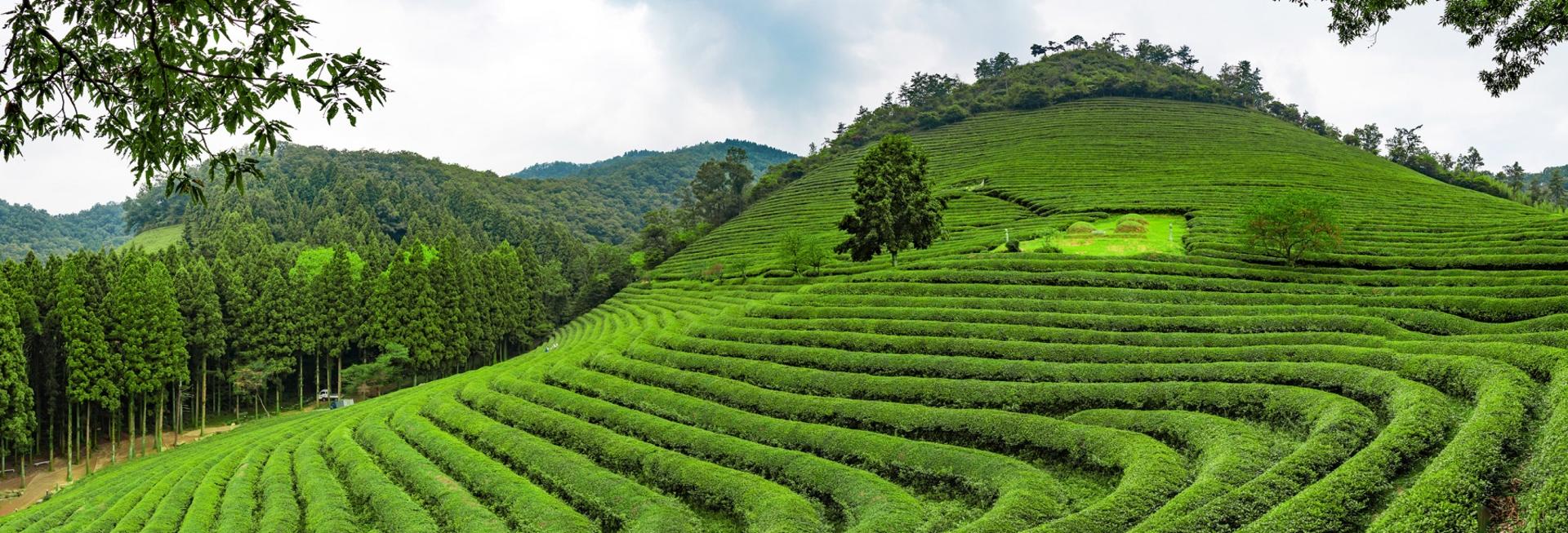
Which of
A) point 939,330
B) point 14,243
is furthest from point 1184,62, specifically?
point 14,243

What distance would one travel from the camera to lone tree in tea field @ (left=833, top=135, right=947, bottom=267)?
42.1 metres

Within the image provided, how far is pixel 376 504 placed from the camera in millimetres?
19266

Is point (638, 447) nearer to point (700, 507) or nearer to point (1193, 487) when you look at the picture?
point (700, 507)

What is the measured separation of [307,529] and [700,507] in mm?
9820

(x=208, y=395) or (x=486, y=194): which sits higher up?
(x=486, y=194)

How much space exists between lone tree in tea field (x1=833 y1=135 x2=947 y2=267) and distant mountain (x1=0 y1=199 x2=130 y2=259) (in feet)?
446

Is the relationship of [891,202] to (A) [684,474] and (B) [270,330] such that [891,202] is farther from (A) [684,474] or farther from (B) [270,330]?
(B) [270,330]

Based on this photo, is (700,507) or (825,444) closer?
(700,507)

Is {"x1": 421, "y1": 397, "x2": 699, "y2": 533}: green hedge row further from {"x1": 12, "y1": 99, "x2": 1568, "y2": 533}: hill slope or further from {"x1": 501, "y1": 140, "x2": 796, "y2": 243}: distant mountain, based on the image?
{"x1": 501, "y1": 140, "x2": 796, "y2": 243}: distant mountain

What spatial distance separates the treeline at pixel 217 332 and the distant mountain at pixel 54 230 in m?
102

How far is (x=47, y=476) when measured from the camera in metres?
36.3

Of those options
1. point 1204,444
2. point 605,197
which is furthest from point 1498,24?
point 605,197

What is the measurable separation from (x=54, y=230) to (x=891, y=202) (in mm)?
181923

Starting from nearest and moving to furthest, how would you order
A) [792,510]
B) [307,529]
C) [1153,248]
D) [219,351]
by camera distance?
1. [792,510]
2. [307,529]
3. [1153,248]
4. [219,351]
